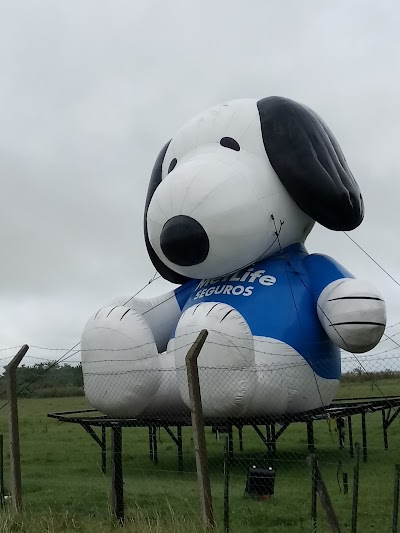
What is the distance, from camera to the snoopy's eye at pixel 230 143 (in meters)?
9.97

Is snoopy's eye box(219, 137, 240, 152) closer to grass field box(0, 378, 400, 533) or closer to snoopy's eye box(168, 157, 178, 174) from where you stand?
snoopy's eye box(168, 157, 178, 174)

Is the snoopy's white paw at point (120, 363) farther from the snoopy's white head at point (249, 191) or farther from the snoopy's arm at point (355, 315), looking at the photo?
the snoopy's arm at point (355, 315)

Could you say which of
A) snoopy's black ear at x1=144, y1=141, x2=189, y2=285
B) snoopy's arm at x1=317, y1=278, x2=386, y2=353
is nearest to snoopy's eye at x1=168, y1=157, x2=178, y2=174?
snoopy's black ear at x1=144, y1=141, x2=189, y2=285

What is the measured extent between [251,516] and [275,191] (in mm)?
4030

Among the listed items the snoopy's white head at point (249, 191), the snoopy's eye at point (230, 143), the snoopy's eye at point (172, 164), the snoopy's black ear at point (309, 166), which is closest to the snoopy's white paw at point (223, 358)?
the snoopy's white head at point (249, 191)

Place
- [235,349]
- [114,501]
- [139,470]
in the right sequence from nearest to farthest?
[114,501] < [235,349] < [139,470]

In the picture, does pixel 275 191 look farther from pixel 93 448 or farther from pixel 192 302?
pixel 93 448

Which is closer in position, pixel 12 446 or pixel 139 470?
pixel 12 446

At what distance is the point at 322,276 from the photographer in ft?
31.7

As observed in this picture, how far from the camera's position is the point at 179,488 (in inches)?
360

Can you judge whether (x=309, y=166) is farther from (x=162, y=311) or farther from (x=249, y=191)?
(x=162, y=311)

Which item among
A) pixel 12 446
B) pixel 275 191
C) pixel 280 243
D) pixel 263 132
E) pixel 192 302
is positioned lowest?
pixel 12 446

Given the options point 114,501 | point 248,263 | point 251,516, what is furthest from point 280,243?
point 114,501

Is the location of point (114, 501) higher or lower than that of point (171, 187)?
lower
